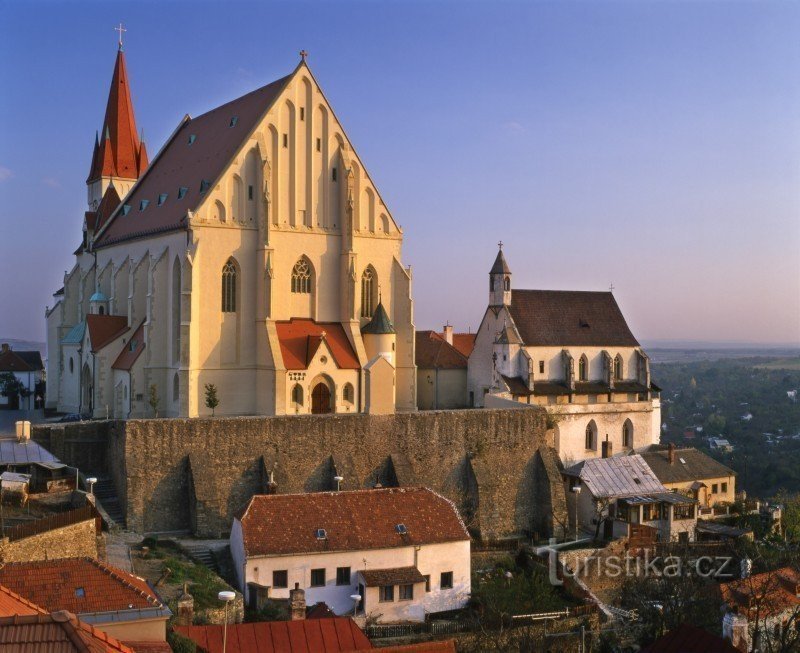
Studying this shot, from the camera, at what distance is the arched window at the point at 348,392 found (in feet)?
150

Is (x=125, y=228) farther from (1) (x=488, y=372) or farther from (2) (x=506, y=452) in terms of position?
(2) (x=506, y=452)

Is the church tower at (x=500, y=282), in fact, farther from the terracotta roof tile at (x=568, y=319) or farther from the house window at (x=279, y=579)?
the house window at (x=279, y=579)

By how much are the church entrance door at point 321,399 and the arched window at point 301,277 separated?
202 inches

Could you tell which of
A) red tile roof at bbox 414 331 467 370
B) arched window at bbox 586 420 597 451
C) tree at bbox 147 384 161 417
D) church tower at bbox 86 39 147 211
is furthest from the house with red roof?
church tower at bbox 86 39 147 211

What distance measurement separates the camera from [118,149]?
70125 millimetres

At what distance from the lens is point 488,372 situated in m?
50.5

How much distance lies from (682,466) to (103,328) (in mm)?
30451

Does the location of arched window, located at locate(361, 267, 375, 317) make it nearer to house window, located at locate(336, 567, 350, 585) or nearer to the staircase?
the staircase

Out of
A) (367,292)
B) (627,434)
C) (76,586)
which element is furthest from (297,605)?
(627,434)

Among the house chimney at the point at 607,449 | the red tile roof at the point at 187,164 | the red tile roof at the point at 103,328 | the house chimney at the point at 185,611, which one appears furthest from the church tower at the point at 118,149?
the house chimney at the point at 185,611

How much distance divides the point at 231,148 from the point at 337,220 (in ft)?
20.5

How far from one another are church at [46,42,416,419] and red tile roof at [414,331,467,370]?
3.38 meters

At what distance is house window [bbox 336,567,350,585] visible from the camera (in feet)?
106

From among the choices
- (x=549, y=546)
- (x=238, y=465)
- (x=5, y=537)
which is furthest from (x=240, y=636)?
(x=549, y=546)
